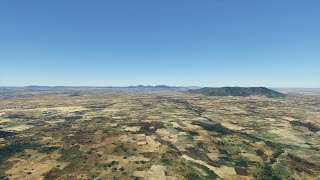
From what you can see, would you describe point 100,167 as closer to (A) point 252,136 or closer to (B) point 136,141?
(B) point 136,141

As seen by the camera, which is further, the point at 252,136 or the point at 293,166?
the point at 252,136

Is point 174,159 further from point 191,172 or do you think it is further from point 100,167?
point 100,167

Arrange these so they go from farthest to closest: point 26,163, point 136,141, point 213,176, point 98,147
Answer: point 136,141
point 98,147
point 26,163
point 213,176

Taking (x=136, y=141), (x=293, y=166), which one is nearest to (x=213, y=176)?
(x=293, y=166)

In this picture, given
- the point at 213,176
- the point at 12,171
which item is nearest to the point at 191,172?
the point at 213,176

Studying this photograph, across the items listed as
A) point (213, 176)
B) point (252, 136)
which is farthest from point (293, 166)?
point (252, 136)

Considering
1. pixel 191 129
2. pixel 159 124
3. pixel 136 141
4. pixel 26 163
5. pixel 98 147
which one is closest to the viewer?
pixel 26 163

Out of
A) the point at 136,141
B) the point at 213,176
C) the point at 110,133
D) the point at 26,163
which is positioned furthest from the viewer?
the point at 110,133

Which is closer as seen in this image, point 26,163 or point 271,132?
point 26,163

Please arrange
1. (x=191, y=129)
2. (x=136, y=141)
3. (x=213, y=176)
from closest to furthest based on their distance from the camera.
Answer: (x=213, y=176)
(x=136, y=141)
(x=191, y=129)
